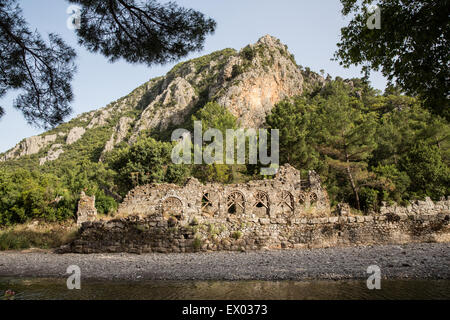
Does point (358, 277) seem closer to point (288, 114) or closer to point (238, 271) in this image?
point (238, 271)

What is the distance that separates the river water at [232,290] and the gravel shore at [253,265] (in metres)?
0.42

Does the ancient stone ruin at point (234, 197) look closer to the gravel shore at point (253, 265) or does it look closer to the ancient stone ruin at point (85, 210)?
the ancient stone ruin at point (85, 210)

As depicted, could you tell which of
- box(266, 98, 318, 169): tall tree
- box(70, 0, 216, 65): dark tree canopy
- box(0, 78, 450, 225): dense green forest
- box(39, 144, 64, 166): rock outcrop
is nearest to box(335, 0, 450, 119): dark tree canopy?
box(70, 0, 216, 65): dark tree canopy

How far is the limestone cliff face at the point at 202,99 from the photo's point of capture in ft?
229

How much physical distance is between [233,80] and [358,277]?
71921mm

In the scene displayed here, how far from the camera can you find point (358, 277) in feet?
18.2

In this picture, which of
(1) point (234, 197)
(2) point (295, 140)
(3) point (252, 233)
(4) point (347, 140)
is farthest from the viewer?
(2) point (295, 140)

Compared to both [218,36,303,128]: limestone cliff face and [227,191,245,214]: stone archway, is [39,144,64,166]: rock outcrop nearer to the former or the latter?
[218,36,303,128]: limestone cliff face

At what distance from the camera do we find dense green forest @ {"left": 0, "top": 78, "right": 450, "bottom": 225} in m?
20.7

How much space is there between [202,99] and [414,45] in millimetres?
87029

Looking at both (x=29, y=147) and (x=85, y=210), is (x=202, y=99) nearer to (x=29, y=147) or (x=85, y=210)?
(x=29, y=147)

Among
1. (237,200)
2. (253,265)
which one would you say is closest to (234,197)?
(237,200)

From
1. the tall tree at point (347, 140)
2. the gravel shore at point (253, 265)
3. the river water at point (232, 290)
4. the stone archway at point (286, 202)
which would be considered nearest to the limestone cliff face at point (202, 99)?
the tall tree at point (347, 140)

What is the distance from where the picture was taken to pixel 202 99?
8931 cm
